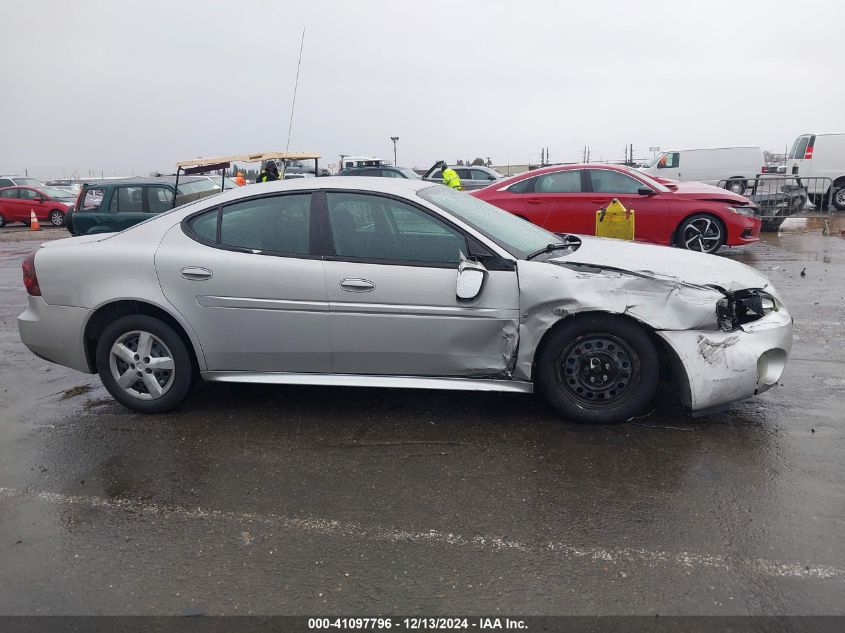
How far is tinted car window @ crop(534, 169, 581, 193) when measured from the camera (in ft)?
36.3

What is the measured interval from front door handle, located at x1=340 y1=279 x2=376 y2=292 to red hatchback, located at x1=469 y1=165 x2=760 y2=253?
261 inches

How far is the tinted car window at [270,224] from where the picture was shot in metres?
4.54

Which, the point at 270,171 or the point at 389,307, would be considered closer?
the point at 389,307

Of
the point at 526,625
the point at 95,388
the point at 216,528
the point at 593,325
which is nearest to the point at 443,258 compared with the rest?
the point at 593,325

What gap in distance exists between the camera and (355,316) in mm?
4344

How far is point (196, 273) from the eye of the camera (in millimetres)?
4520

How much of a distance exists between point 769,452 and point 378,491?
2.17 metres

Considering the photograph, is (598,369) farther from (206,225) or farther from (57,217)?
(57,217)

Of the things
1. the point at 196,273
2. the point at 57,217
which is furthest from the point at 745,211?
the point at 57,217

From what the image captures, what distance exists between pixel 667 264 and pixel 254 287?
2607mm

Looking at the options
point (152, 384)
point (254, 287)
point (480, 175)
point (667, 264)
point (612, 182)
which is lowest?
point (152, 384)

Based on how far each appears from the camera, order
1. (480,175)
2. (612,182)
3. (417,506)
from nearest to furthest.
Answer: (417,506)
(612,182)
(480,175)

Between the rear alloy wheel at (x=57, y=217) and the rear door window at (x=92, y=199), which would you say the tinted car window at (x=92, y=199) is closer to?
the rear door window at (x=92, y=199)

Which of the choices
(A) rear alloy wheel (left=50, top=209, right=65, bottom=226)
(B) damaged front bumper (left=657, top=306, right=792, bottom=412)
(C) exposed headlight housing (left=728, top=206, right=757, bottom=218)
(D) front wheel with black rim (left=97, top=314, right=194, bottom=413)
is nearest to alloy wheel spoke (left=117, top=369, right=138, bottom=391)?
(D) front wheel with black rim (left=97, top=314, right=194, bottom=413)
